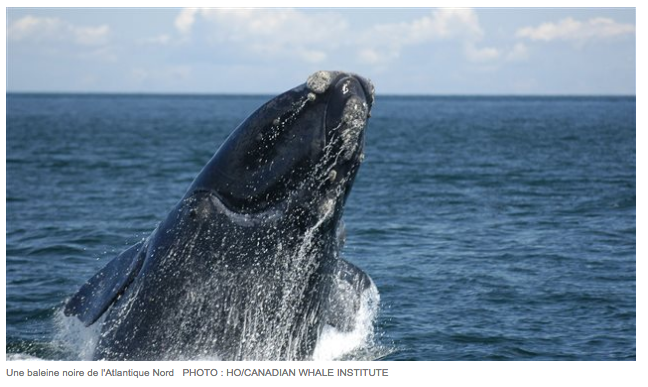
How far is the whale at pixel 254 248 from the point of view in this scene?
8305 millimetres

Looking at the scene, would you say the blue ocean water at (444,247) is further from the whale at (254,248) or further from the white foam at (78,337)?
the whale at (254,248)

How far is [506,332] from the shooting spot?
50.9 ft

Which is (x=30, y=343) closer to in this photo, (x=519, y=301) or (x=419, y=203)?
(x=519, y=301)

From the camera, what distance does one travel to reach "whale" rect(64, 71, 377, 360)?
830cm

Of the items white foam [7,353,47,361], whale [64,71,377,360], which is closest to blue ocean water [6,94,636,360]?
white foam [7,353,47,361]

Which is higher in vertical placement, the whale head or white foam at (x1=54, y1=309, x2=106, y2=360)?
the whale head

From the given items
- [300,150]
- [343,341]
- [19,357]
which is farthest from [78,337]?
[300,150]

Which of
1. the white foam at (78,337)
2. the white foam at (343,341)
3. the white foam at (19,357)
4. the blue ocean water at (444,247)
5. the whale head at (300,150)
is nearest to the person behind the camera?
the whale head at (300,150)

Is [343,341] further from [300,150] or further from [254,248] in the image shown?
[300,150]

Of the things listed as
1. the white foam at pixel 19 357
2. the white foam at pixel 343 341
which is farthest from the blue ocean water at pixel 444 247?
the white foam at pixel 343 341

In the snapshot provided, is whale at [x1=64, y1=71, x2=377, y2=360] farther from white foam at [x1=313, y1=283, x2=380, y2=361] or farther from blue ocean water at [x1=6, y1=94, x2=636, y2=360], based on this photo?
blue ocean water at [x1=6, y1=94, x2=636, y2=360]

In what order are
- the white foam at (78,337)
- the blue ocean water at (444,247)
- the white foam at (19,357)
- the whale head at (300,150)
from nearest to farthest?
the whale head at (300,150) → the white foam at (78,337) → the white foam at (19,357) → the blue ocean water at (444,247)

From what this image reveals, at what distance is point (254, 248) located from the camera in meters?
8.65

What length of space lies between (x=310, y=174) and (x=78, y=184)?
29.3m
